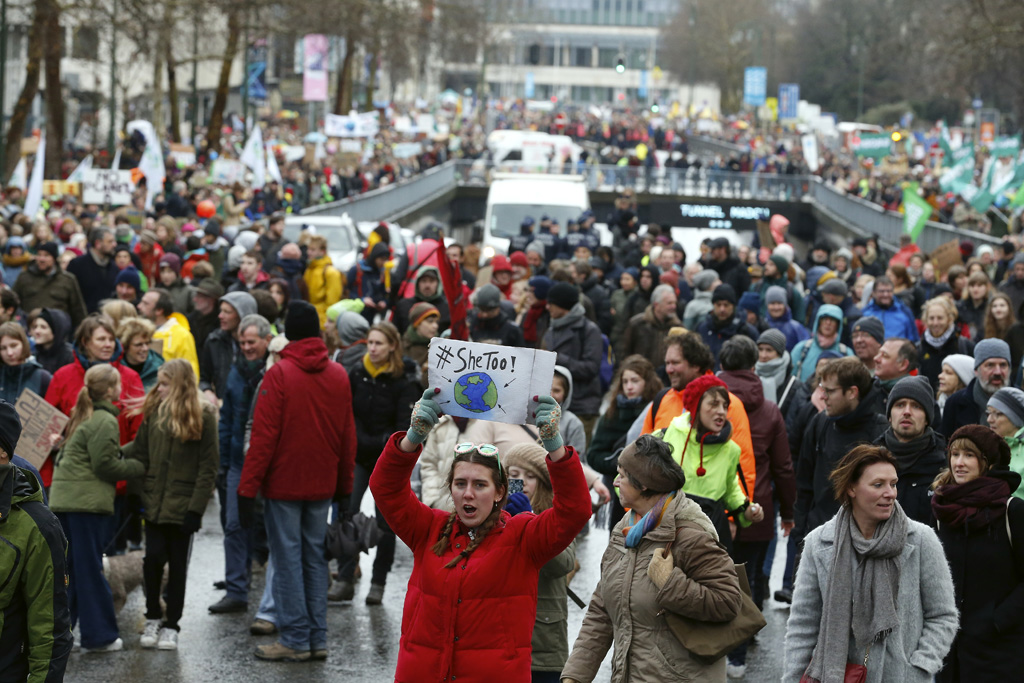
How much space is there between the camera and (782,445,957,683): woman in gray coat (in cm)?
517

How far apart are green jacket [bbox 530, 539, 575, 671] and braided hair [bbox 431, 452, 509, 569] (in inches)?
39.1

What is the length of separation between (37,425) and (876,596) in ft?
15.2

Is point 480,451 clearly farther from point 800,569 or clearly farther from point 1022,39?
point 1022,39

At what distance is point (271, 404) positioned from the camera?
7.82 metres

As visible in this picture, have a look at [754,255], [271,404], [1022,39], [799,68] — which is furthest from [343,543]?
[799,68]

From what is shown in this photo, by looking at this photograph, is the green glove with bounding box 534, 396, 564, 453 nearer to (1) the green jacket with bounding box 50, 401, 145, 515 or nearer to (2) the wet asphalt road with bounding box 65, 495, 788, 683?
(2) the wet asphalt road with bounding box 65, 495, 788, 683

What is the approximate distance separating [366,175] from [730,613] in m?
38.8

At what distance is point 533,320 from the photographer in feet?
42.8

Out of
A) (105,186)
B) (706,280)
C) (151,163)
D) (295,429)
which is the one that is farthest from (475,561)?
Result: (151,163)

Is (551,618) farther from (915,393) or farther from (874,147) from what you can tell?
(874,147)

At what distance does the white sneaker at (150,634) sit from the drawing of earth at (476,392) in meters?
4.02

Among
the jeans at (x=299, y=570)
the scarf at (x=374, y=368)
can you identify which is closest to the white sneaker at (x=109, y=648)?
the jeans at (x=299, y=570)

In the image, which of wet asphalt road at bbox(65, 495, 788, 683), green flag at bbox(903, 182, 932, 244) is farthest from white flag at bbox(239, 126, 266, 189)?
wet asphalt road at bbox(65, 495, 788, 683)

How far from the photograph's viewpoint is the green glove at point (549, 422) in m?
4.59
